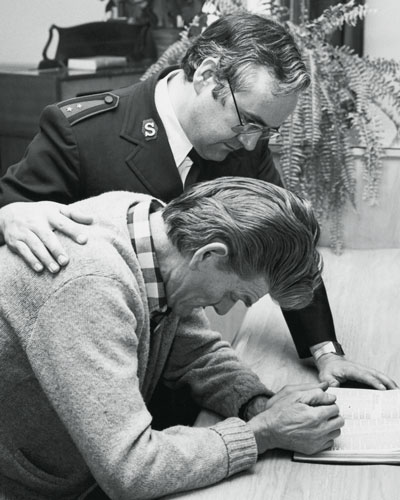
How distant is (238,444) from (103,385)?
0.30 metres

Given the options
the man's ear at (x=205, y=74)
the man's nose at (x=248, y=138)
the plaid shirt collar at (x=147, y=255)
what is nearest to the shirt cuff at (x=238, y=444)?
the plaid shirt collar at (x=147, y=255)

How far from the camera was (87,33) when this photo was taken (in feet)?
12.4

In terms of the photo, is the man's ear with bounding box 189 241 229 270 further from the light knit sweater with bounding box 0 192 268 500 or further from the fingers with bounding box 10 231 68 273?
the fingers with bounding box 10 231 68 273

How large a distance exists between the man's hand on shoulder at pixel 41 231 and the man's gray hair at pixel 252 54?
56 cm

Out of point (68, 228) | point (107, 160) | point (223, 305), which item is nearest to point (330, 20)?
point (107, 160)

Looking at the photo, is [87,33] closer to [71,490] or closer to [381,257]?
[381,257]

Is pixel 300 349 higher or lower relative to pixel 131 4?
lower

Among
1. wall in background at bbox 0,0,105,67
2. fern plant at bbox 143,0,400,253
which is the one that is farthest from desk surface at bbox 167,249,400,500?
wall in background at bbox 0,0,105,67

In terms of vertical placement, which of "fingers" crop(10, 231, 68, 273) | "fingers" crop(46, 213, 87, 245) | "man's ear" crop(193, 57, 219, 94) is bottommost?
"fingers" crop(10, 231, 68, 273)

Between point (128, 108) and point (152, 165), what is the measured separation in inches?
6.3

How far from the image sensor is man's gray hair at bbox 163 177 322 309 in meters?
1.34

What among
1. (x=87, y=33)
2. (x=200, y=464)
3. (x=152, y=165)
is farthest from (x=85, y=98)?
(x=87, y=33)

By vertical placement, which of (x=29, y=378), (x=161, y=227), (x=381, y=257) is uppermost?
(x=161, y=227)

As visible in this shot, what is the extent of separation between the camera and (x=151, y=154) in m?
1.97
